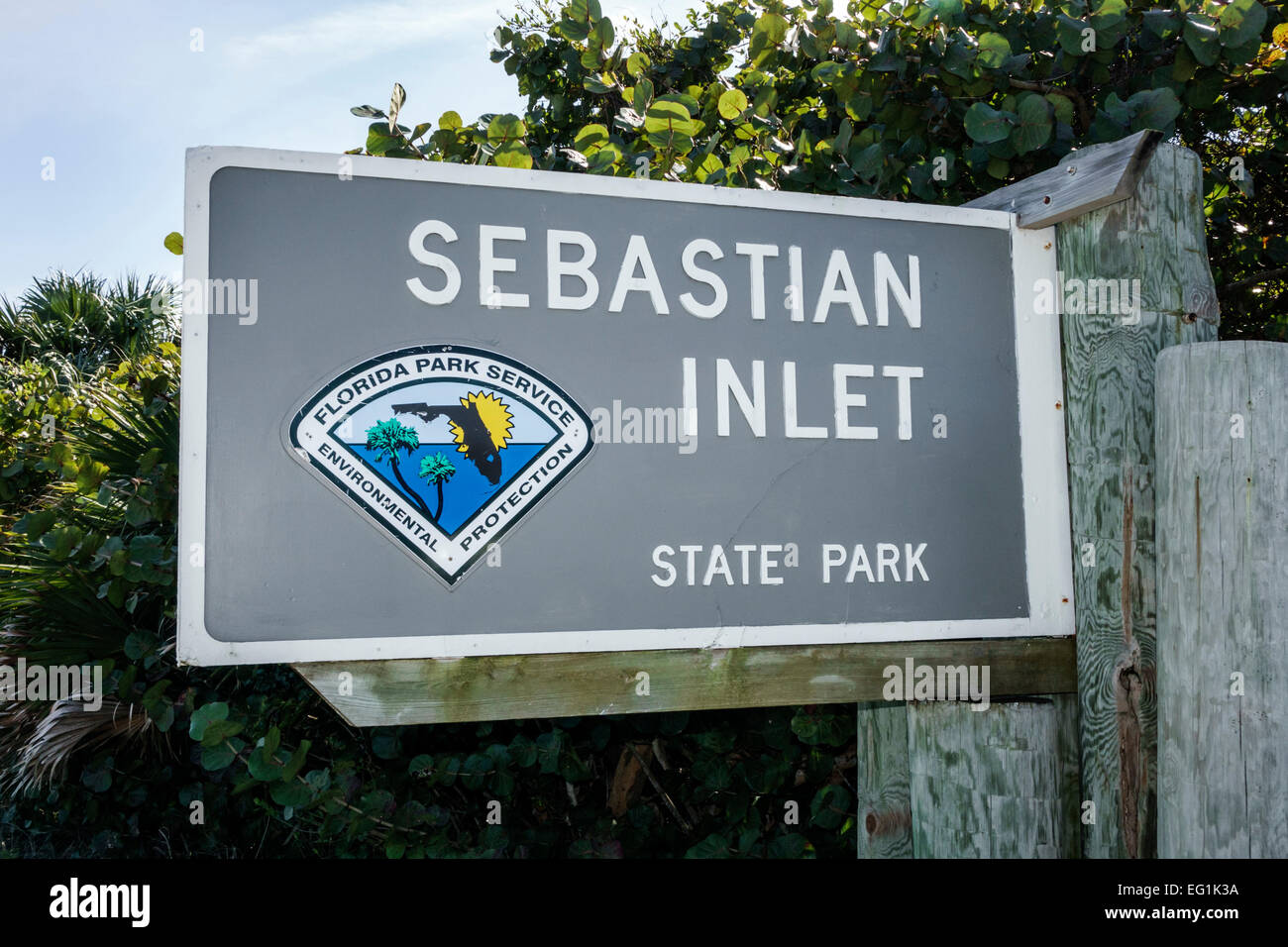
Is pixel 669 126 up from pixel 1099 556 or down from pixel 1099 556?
up

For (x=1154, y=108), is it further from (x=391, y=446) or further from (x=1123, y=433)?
(x=391, y=446)

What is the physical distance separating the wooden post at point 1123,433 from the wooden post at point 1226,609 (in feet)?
0.55

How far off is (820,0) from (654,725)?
2.53 meters

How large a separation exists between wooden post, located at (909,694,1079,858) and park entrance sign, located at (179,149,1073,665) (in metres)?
0.22

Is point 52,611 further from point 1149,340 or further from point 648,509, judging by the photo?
point 1149,340

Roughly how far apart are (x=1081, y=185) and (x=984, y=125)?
0.57 m

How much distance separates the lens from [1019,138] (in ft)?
9.91

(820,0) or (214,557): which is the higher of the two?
(820,0)

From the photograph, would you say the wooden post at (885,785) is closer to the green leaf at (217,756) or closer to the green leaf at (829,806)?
the green leaf at (829,806)

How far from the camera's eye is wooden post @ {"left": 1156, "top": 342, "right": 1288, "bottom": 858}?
6.88 feet

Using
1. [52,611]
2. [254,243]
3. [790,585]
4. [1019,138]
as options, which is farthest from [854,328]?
[52,611]

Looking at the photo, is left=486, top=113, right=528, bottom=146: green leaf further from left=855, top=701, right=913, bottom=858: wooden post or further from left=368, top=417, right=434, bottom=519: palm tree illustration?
left=855, top=701, right=913, bottom=858: wooden post

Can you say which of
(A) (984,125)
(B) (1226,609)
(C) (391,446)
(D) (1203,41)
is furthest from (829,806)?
(D) (1203,41)

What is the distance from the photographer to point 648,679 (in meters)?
2.27
